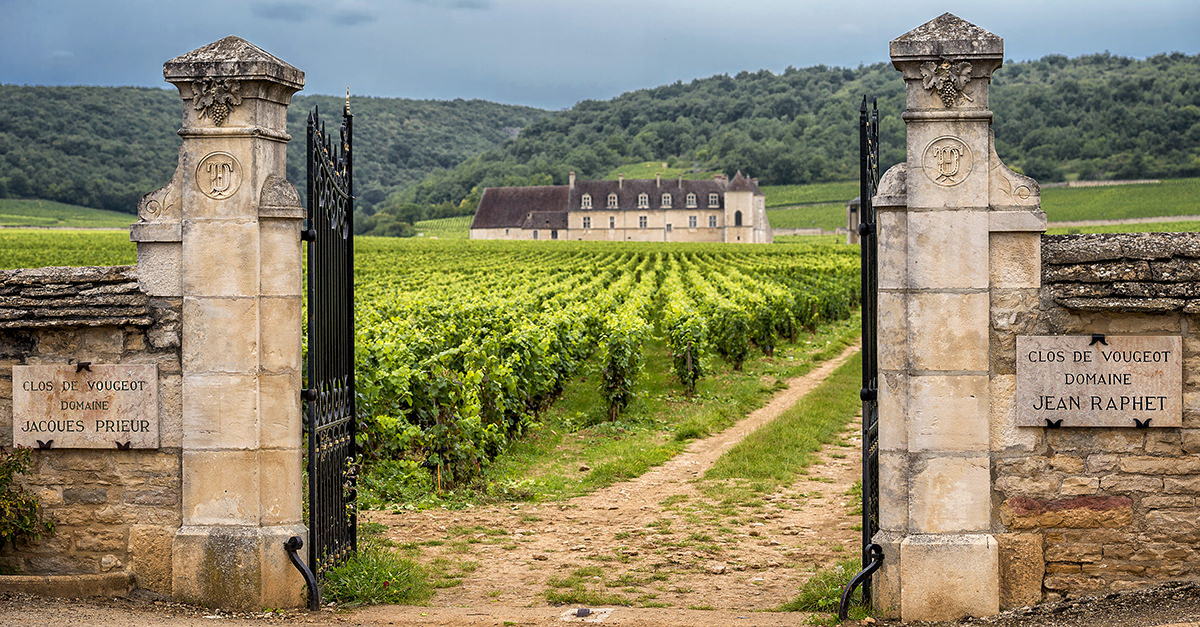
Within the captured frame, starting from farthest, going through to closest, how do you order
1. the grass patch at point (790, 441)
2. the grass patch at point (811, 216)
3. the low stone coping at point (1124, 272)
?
the grass patch at point (811, 216) → the grass patch at point (790, 441) → the low stone coping at point (1124, 272)

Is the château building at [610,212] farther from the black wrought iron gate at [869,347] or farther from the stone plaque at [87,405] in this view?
the stone plaque at [87,405]

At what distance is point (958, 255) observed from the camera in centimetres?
585

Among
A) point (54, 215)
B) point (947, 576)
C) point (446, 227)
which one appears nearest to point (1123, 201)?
point (446, 227)

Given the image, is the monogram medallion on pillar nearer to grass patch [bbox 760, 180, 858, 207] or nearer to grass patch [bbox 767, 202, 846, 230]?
grass patch [bbox 767, 202, 846, 230]

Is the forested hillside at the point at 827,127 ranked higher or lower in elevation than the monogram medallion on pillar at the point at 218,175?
higher

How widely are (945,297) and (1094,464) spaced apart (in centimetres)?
122

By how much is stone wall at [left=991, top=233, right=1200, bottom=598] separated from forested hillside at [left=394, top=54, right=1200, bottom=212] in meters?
67.9

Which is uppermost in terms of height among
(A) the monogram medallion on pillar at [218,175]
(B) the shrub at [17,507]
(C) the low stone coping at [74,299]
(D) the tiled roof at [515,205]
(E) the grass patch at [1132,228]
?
(D) the tiled roof at [515,205]

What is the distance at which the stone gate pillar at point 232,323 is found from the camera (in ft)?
20.1

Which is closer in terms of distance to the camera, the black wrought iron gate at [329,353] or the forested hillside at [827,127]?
the black wrought iron gate at [329,353]

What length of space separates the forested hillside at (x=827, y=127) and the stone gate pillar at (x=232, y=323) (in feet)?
226

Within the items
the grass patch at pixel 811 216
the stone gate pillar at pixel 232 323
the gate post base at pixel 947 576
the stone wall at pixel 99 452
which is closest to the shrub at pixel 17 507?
the stone wall at pixel 99 452

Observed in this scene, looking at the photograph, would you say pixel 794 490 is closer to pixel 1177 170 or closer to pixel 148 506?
pixel 148 506

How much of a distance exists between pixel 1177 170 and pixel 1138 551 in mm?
86743
